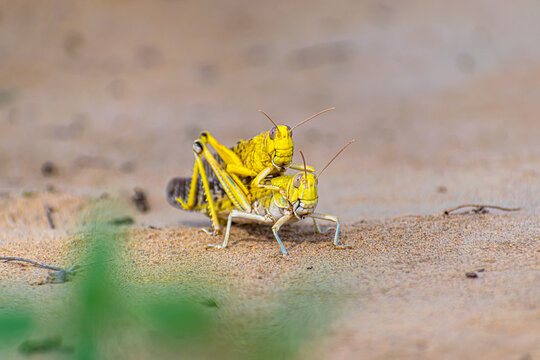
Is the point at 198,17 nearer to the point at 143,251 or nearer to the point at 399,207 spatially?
the point at 399,207

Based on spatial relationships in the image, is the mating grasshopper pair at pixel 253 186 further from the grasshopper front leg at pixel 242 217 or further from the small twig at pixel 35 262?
the small twig at pixel 35 262

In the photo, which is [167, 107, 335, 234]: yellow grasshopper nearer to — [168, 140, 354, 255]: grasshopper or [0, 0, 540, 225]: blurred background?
[168, 140, 354, 255]: grasshopper

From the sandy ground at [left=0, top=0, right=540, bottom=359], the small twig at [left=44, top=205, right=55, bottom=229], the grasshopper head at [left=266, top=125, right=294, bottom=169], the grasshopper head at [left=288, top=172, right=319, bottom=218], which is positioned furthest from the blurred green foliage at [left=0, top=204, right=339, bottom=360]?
the small twig at [left=44, top=205, right=55, bottom=229]

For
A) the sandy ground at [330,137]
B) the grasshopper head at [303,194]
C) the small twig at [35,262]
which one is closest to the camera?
the sandy ground at [330,137]

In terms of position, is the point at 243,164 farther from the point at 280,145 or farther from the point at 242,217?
the point at 280,145

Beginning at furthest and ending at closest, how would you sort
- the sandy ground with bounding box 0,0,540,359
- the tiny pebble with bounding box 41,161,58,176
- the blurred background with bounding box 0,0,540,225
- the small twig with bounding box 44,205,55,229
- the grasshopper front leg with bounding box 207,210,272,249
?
the tiny pebble with bounding box 41,161,58,176 < the blurred background with bounding box 0,0,540,225 < the small twig with bounding box 44,205,55,229 < the grasshopper front leg with bounding box 207,210,272,249 < the sandy ground with bounding box 0,0,540,359

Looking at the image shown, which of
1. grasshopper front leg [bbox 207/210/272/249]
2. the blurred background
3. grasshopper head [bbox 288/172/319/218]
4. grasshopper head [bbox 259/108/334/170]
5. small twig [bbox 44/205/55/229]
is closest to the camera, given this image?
grasshopper head [bbox 288/172/319/218]

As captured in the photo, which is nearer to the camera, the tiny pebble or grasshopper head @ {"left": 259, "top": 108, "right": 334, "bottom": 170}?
grasshopper head @ {"left": 259, "top": 108, "right": 334, "bottom": 170}

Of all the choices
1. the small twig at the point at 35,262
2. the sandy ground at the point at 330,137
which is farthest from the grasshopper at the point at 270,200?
the small twig at the point at 35,262
